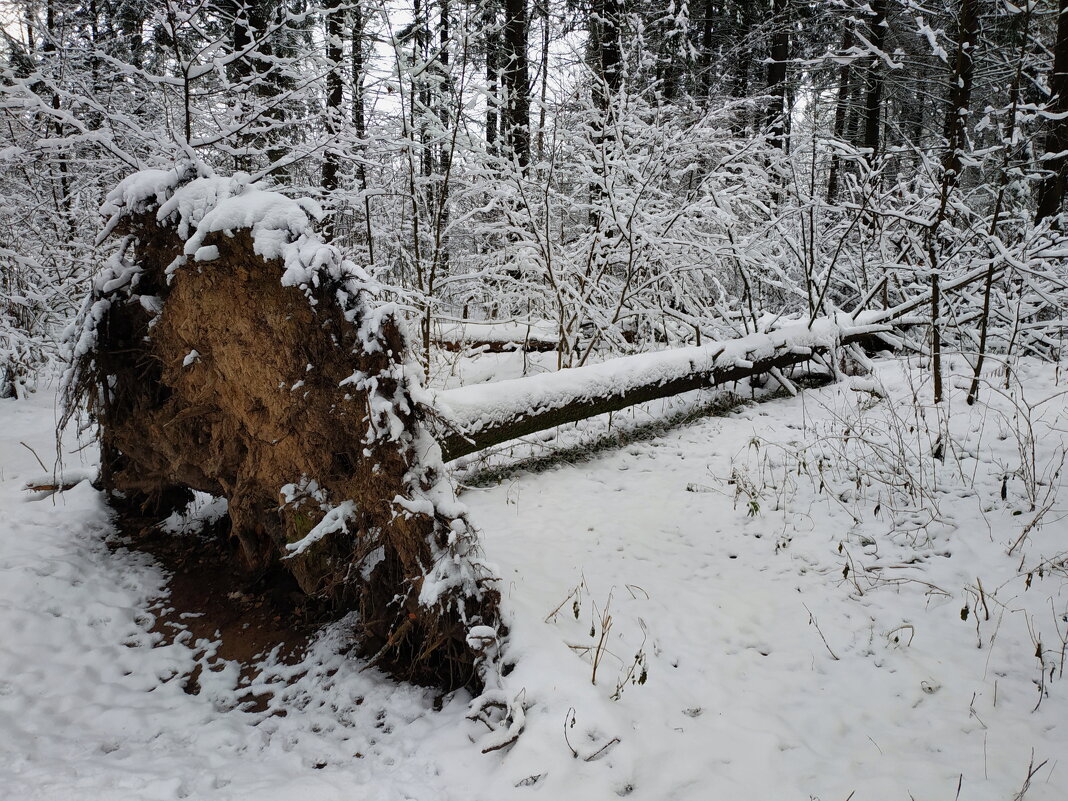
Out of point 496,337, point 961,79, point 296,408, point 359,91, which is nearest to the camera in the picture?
point 296,408

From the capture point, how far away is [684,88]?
539 inches

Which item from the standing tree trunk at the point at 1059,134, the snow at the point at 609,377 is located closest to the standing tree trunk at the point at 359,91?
the snow at the point at 609,377

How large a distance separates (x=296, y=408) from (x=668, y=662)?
2.22 m

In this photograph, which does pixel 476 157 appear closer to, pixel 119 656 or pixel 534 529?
pixel 534 529

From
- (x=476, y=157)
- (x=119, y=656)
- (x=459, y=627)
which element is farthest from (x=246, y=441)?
(x=476, y=157)

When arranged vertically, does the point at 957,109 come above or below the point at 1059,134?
below

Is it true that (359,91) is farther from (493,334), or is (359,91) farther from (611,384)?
(611,384)

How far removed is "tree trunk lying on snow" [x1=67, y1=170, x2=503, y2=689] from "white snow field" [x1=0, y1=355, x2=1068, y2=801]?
0.30 meters

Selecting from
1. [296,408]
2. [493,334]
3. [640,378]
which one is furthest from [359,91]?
[296,408]

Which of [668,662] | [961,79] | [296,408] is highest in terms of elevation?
[961,79]

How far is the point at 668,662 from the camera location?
269 centimetres

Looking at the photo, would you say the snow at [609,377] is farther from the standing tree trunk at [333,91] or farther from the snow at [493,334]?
the snow at [493,334]

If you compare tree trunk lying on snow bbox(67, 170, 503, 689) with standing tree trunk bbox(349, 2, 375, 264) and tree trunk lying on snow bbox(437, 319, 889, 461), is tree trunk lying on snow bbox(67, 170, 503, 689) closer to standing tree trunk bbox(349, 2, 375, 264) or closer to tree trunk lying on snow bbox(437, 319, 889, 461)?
tree trunk lying on snow bbox(437, 319, 889, 461)

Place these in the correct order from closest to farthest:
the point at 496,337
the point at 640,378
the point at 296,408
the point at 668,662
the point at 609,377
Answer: the point at 668,662 → the point at 296,408 → the point at 609,377 → the point at 640,378 → the point at 496,337
